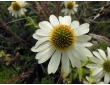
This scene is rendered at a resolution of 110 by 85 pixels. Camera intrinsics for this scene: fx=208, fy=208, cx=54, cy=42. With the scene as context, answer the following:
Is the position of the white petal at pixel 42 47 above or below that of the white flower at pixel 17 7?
below

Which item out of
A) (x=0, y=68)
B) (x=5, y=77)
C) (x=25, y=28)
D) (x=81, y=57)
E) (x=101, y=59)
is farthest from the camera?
(x=25, y=28)

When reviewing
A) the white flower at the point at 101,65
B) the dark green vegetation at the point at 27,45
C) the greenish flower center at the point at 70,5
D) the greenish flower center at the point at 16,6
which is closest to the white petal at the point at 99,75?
the white flower at the point at 101,65

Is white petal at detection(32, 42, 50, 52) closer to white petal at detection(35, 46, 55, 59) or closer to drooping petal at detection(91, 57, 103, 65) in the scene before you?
white petal at detection(35, 46, 55, 59)

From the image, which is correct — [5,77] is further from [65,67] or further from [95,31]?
[95,31]

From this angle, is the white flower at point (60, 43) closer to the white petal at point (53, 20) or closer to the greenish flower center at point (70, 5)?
the white petal at point (53, 20)

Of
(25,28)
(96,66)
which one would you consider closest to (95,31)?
(25,28)

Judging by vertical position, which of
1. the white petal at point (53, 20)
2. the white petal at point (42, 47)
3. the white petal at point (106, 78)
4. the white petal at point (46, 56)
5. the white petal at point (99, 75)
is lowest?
the white petal at point (106, 78)

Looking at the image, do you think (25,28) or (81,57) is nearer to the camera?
(81,57)

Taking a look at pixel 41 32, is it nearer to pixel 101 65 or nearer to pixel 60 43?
pixel 60 43
